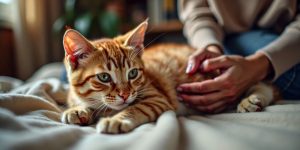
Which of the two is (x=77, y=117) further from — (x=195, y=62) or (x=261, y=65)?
(x=261, y=65)

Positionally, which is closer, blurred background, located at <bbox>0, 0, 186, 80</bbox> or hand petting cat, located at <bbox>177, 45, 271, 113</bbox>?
hand petting cat, located at <bbox>177, 45, 271, 113</bbox>

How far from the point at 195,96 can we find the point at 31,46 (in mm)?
1711

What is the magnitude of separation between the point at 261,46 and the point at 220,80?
367 mm

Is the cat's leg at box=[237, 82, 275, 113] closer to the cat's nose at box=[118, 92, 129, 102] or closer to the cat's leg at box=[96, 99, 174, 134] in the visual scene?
the cat's leg at box=[96, 99, 174, 134]

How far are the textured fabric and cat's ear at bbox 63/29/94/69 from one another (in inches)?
19.7

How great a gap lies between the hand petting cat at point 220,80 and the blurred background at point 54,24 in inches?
40.3

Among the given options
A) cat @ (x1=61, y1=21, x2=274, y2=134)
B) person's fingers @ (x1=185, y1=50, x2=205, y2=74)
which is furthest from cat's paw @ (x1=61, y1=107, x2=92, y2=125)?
person's fingers @ (x1=185, y1=50, x2=205, y2=74)

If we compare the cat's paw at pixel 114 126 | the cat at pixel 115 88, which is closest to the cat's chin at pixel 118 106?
the cat at pixel 115 88

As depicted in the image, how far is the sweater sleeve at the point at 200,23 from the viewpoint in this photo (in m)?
1.24

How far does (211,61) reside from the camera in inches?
37.2

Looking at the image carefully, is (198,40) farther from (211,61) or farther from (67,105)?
(67,105)

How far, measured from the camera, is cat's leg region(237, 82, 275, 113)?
2.88 ft

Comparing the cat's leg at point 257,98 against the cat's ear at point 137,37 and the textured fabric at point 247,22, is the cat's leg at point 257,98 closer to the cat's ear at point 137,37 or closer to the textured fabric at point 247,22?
the textured fabric at point 247,22

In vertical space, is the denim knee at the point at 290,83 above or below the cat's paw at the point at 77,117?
below
